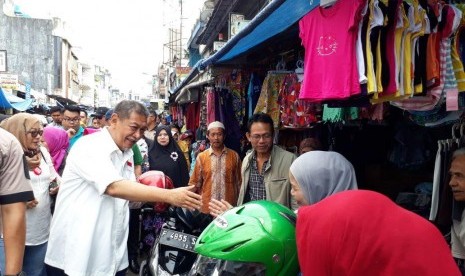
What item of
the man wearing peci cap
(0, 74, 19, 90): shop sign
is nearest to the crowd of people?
the man wearing peci cap

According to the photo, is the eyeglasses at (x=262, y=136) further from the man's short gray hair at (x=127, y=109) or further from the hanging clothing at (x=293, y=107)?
the man's short gray hair at (x=127, y=109)

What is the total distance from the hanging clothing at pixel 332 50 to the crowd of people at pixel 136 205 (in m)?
0.47

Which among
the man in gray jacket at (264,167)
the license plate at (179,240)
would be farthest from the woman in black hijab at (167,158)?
the license plate at (179,240)

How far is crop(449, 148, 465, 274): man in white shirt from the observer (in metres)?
2.62

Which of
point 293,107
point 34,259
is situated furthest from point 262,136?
point 34,259

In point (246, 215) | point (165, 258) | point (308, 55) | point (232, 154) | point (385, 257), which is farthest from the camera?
point (232, 154)

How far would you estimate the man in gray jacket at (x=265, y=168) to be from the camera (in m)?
3.47

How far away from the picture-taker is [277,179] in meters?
3.48

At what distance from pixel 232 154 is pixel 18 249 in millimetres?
3195

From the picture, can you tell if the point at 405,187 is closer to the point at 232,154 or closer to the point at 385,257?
the point at 232,154

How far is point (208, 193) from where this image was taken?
16.2ft

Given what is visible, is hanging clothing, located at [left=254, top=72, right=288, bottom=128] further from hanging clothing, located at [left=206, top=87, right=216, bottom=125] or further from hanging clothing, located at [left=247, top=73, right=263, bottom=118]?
hanging clothing, located at [left=206, top=87, right=216, bottom=125]

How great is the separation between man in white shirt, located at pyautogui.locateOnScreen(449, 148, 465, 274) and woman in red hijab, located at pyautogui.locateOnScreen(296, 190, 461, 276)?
170cm

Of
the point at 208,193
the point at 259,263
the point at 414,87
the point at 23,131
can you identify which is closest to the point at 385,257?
the point at 259,263
